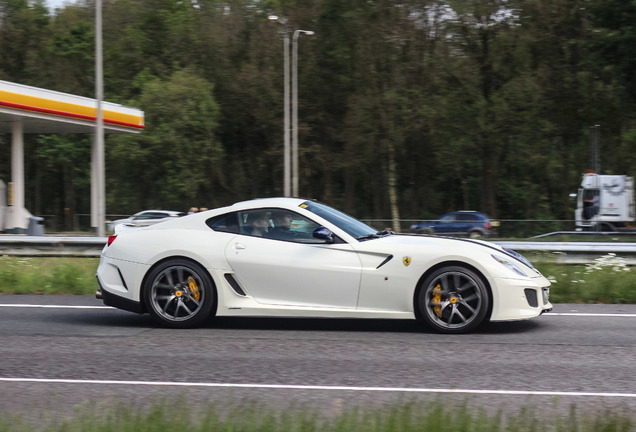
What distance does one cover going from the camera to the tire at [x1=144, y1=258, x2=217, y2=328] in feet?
27.6

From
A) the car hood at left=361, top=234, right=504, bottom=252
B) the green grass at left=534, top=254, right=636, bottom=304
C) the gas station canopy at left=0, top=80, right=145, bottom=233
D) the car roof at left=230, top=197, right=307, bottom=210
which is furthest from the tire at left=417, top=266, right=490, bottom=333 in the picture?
the gas station canopy at left=0, top=80, right=145, bottom=233

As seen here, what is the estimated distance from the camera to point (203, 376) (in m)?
6.25

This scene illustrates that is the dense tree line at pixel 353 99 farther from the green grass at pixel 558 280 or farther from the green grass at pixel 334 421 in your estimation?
the green grass at pixel 334 421

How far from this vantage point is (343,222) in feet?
28.5

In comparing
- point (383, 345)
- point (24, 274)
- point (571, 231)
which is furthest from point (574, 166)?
point (383, 345)

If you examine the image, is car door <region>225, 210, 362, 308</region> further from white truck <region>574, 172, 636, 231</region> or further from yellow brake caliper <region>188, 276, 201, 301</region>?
white truck <region>574, 172, 636, 231</region>

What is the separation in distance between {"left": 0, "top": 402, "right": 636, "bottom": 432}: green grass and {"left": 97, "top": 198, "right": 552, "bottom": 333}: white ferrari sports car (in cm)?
327

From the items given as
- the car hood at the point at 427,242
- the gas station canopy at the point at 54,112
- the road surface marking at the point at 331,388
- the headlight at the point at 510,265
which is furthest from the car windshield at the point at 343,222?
the gas station canopy at the point at 54,112

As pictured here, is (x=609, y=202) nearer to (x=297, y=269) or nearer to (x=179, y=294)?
(x=297, y=269)

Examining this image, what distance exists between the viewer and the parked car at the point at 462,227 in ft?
93.8

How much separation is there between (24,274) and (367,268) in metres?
6.93

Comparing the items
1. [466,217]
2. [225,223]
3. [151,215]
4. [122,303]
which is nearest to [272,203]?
[225,223]

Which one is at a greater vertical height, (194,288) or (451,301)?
(194,288)

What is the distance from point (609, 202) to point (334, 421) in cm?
3342
